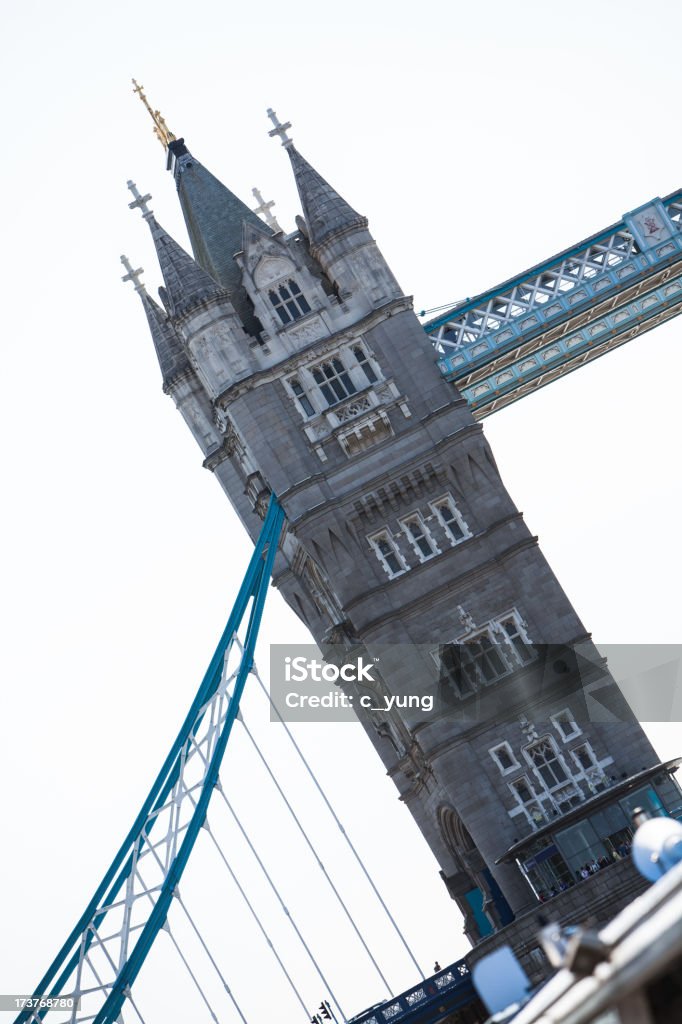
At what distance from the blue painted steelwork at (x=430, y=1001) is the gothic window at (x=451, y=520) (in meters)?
14.2

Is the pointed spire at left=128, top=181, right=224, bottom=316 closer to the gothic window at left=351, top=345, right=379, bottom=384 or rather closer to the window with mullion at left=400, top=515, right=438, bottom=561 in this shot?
the gothic window at left=351, top=345, right=379, bottom=384

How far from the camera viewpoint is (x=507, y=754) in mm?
61531

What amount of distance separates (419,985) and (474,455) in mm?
17819

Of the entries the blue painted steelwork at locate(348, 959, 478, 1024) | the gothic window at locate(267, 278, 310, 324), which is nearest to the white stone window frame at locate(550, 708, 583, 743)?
the blue painted steelwork at locate(348, 959, 478, 1024)

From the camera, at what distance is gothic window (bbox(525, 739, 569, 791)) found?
201 feet

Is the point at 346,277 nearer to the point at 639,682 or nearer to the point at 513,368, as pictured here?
the point at 513,368

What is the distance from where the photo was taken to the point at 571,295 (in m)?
69.1

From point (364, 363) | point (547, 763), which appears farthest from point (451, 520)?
point (547, 763)

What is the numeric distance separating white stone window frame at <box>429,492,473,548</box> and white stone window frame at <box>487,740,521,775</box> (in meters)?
7.15

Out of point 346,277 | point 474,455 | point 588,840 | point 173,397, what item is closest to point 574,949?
point 588,840

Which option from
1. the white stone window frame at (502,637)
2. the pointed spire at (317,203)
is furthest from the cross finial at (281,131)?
the white stone window frame at (502,637)

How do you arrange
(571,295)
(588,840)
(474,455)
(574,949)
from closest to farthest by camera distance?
(574,949)
(588,840)
(474,455)
(571,295)

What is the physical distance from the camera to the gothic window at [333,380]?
66.5 metres

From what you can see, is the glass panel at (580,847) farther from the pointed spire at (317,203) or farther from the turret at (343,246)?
the pointed spire at (317,203)
